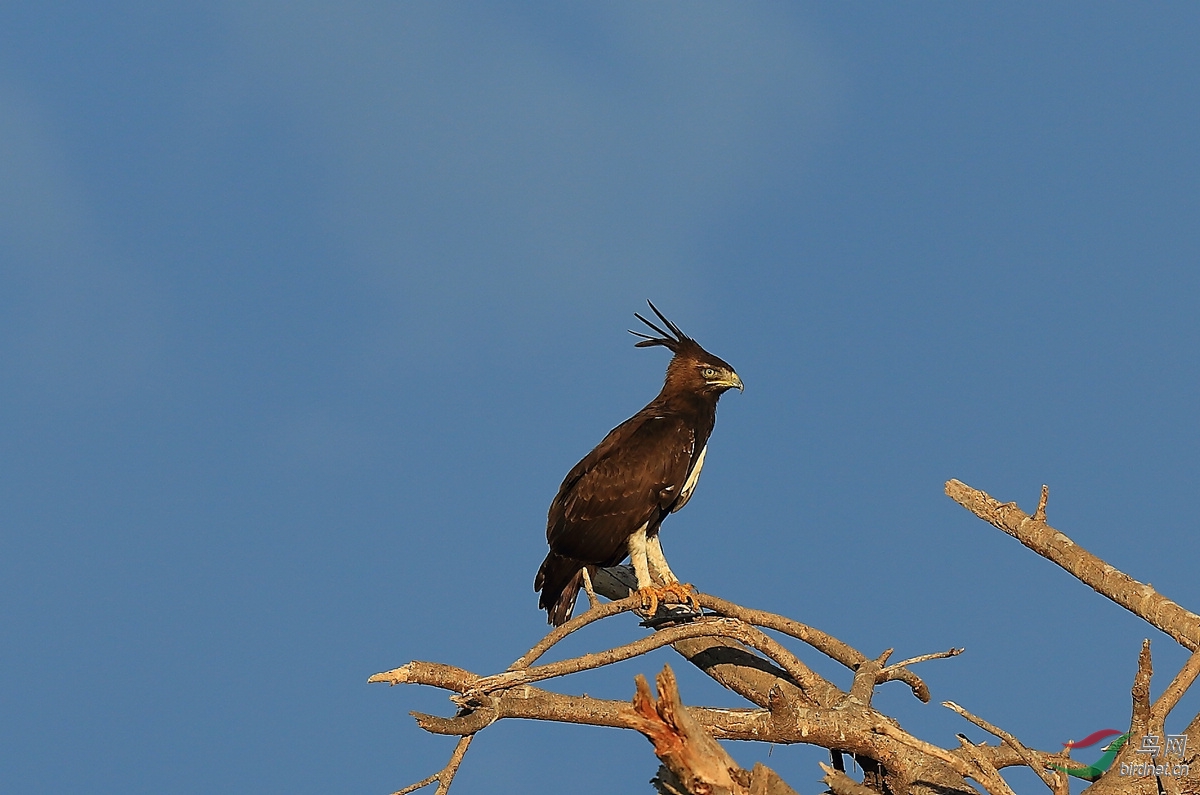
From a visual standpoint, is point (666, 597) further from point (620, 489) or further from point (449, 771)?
point (449, 771)

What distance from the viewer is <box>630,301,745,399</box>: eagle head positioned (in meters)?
12.0

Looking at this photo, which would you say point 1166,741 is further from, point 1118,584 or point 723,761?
point 723,761

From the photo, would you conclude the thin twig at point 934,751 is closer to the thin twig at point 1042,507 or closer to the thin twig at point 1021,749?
the thin twig at point 1021,749

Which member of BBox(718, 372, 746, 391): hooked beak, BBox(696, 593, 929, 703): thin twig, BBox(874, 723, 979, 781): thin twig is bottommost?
BBox(874, 723, 979, 781): thin twig

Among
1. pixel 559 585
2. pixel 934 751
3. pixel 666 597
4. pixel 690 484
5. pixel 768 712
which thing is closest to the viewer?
pixel 934 751

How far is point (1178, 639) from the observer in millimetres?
9781

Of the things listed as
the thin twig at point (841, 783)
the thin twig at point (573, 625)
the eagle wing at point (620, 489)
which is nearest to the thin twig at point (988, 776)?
the thin twig at point (841, 783)

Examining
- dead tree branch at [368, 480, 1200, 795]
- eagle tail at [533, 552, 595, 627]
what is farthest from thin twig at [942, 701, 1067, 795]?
eagle tail at [533, 552, 595, 627]

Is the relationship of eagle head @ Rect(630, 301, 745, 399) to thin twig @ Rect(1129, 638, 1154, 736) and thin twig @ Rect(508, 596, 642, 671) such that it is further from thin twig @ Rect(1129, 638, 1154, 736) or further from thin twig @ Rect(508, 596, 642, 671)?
thin twig @ Rect(1129, 638, 1154, 736)

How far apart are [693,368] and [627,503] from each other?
2116 mm

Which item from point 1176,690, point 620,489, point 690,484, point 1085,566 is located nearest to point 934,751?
point 1176,690

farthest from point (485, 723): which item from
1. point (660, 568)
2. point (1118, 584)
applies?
point (1118, 584)

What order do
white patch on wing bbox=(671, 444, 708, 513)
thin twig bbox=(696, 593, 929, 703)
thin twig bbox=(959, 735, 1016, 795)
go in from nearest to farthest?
1. thin twig bbox=(959, 735, 1016, 795)
2. thin twig bbox=(696, 593, 929, 703)
3. white patch on wing bbox=(671, 444, 708, 513)

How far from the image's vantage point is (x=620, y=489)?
10.7 metres
